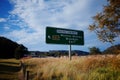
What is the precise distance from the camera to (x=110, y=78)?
1132cm

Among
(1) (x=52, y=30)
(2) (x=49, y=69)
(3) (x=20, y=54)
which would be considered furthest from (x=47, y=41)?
(3) (x=20, y=54)

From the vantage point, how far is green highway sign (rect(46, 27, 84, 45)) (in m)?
22.5

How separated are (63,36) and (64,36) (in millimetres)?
114

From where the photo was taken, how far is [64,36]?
76.7ft

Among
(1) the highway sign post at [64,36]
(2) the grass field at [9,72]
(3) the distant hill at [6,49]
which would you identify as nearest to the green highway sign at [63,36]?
(1) the highway sign post at [64,36]

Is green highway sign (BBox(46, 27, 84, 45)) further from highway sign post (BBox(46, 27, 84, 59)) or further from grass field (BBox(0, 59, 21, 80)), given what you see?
grass field (BBox(0, 59, 21, 80))

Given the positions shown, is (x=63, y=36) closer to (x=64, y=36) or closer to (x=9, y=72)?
(x=64, y=36)

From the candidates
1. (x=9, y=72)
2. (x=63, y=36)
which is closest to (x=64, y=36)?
(x=63, y=36)

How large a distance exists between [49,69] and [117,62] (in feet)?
26.8

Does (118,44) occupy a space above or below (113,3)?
below

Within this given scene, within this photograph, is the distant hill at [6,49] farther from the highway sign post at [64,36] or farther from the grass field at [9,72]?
the highway sign post at [64,36]

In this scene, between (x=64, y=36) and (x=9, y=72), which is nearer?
(x=9, y=72)

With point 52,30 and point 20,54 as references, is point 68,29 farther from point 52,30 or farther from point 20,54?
point 20,54

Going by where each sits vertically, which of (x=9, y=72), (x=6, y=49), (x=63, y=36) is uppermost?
(x=6, y=49)
